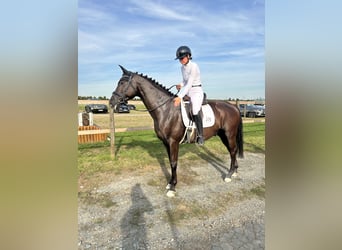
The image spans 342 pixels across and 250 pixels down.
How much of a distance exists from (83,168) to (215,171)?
3.46 metres

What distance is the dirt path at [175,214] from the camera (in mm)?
3002

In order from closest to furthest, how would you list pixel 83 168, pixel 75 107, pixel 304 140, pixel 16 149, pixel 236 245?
pixel 16 149
pixel 75 107
pixel 304 140
pixel 236 245
pixel 83 168

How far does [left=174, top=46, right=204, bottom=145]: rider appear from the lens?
14.5 ft

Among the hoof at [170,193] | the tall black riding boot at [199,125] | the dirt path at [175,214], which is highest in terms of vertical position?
the tall black riding boot at [199,125]

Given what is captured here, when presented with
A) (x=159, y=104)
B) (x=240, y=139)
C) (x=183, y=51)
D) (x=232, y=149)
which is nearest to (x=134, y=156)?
(x=159, y=104)

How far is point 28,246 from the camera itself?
619 millimetres

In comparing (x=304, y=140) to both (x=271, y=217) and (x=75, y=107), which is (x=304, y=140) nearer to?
(x=271, y=217)

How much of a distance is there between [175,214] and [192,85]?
2.58 metres

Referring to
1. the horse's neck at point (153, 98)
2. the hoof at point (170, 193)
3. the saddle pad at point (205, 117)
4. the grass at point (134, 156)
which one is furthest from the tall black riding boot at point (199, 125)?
the grass at point (134, 156)

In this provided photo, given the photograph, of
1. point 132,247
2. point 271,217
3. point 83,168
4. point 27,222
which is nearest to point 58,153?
point 27,222

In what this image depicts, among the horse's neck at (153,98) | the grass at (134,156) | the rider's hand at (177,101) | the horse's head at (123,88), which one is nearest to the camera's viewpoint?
the rider's hand at (177,101)

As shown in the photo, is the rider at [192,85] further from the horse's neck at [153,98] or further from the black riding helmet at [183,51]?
the horse's neck at [153,98]

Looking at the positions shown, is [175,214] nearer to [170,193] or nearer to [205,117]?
[170,193]

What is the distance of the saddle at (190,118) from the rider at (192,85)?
109 mm
